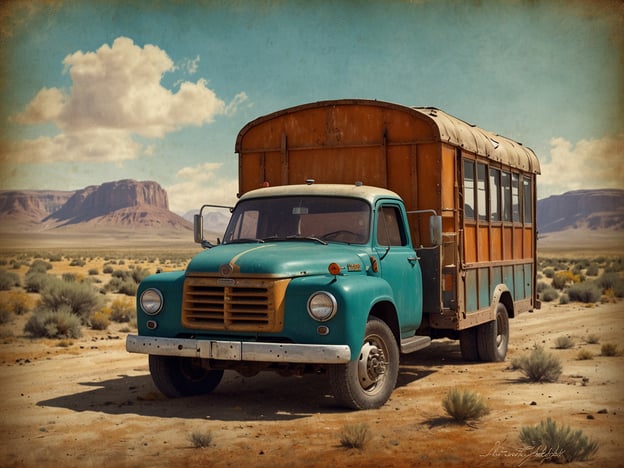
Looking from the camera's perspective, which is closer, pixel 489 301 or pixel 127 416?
pixel 127 416

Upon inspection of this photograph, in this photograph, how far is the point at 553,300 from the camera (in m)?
27.5

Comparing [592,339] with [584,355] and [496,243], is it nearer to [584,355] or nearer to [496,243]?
[584,355]

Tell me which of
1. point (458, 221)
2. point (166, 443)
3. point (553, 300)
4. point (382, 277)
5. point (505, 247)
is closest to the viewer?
point (166, 443)

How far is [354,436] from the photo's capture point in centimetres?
706

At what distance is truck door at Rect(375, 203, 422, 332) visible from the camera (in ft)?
31.6

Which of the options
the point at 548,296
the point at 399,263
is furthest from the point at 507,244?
the point at 548,296

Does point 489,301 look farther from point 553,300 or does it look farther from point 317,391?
point 553,300

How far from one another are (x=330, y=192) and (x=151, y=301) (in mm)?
2526

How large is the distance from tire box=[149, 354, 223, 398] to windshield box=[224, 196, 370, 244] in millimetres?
1588

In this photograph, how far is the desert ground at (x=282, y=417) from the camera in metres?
6.90

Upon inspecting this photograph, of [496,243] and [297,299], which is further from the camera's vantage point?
[496,243]

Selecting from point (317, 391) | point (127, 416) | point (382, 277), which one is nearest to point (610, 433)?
point (382, 277)

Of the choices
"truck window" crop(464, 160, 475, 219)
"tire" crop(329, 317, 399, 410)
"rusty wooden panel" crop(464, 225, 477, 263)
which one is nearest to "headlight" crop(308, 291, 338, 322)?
"tire" crop(329, 317, 399, 410)

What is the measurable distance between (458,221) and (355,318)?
352 centimetres
